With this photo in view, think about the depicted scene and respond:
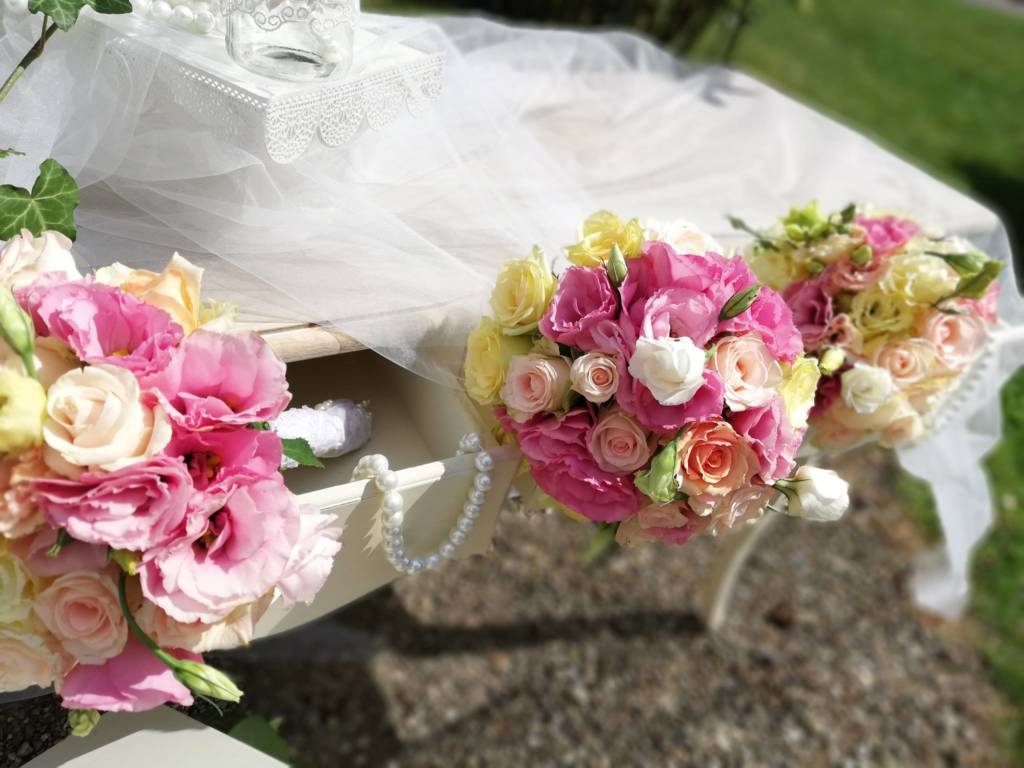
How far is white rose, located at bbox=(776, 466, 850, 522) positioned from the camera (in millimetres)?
921

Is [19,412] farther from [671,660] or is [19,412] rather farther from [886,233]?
[671,660]

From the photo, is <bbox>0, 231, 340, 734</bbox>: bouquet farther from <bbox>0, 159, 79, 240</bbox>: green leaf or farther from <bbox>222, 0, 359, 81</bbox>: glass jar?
<bbox>222, 0, 359, 81</bbox>: glass jar

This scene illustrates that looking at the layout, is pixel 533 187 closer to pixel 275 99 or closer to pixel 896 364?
pixel 275 99

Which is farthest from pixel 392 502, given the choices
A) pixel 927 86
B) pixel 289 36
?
pixel 927 86

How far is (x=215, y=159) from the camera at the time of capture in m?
0.98

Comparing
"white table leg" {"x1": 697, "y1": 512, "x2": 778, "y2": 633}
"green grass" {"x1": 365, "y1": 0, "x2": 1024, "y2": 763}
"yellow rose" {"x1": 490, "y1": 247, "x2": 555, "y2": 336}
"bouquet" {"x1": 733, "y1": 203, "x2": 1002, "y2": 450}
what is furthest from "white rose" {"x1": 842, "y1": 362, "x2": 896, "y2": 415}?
"green grass" {"x1": 365, "y1": 0, "x2": 1024, "y2": 763}

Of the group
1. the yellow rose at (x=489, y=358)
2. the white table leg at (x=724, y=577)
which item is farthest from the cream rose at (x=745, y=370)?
the white table leg at (x=724, y=577)

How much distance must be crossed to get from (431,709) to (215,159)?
1.30 meters

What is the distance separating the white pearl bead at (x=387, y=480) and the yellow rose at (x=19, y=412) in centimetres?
34

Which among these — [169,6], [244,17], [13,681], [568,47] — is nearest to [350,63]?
[244,17]

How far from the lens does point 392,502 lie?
958 millimetres

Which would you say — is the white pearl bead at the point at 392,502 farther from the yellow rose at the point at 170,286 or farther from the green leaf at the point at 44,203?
the green leaf at the point at 44,203

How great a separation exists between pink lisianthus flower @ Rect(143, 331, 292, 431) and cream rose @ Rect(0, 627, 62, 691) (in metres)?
0.22

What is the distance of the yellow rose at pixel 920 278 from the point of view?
1.17 meters
